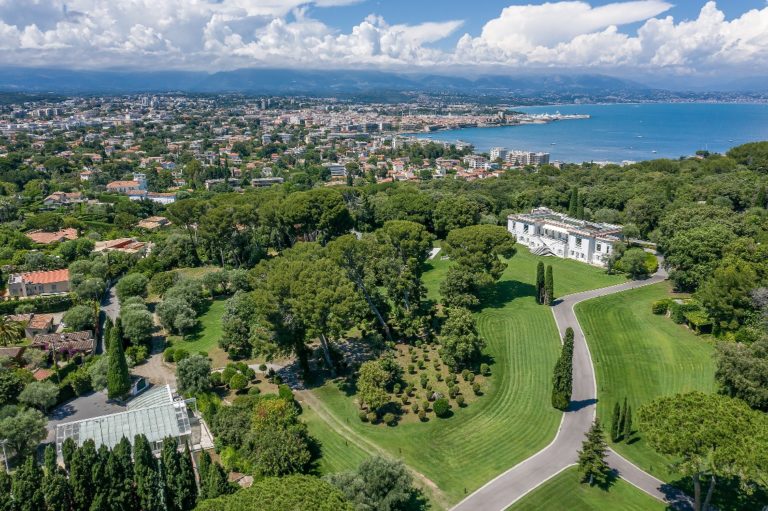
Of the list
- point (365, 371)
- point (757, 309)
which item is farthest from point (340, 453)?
point (757, 309)

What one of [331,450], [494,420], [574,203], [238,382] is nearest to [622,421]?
[494,420]

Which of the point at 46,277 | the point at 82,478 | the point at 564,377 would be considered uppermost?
the point at 564,377

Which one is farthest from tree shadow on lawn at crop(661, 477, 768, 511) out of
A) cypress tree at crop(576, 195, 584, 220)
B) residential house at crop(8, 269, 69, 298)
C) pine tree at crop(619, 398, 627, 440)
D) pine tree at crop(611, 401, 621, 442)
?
residential house at crop(8, 269, 69, 298)

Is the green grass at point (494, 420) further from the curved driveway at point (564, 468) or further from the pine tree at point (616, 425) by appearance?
the pine tree at point (616, 425)

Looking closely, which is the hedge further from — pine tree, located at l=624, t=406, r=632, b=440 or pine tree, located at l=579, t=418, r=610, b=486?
pine tree, located at l=624, t=406, r=632, b=440

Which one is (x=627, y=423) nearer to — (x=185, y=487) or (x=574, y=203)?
(x=185, y=487)

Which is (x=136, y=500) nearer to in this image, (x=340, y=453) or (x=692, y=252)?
(x=340, y=453)
